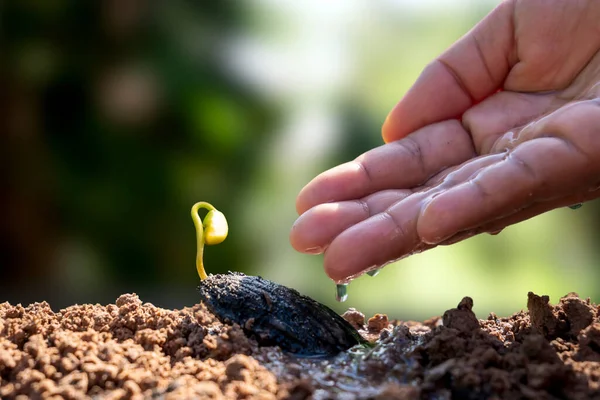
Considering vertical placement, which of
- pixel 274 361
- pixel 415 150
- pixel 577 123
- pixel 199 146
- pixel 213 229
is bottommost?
pixel 274 361

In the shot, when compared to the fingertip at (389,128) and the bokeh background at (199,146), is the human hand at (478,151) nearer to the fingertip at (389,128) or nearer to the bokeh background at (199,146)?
the fingertip at (389,128)

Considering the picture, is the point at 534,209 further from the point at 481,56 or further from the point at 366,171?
the point at 481,56

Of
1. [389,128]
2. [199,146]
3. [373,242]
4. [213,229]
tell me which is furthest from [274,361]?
[199,146]

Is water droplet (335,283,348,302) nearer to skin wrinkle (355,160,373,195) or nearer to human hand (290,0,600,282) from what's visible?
human hand (290,0,600,282)

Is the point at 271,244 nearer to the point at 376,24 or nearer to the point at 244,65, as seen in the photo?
the point at 244,65

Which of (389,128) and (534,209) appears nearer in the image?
(534,209)

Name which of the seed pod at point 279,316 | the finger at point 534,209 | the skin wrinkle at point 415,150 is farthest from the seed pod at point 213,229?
the finger at point 534,209

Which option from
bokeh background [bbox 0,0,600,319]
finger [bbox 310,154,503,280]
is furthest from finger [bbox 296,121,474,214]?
bokeh background [bbox 0,0,600,319]
